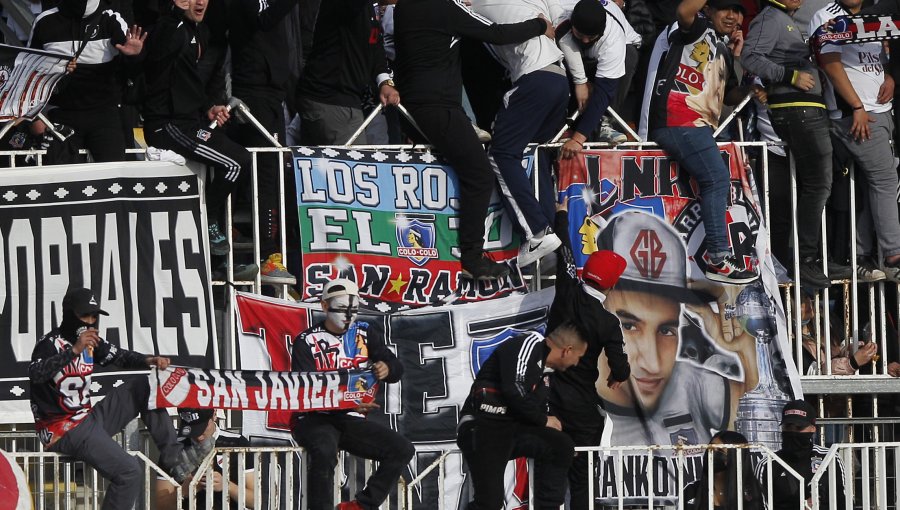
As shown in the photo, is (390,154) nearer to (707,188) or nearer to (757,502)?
(707,188)

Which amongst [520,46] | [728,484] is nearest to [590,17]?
[520,46]

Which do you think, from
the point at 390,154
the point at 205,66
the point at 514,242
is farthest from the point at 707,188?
the point at 205,66

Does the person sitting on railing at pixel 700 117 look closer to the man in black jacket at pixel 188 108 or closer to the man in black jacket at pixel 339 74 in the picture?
the man in black jacket at pixel 339 74

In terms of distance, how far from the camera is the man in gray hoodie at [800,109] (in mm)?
13227

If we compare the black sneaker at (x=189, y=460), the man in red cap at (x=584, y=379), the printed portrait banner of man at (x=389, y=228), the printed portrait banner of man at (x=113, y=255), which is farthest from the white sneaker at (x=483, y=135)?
the black sneaker at (x=189, y=460)

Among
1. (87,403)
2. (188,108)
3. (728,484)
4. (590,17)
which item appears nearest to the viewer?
(87,403)

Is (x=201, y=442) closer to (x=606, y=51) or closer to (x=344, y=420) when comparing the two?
(x=344, y=420)

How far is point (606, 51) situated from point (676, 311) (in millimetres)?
2193

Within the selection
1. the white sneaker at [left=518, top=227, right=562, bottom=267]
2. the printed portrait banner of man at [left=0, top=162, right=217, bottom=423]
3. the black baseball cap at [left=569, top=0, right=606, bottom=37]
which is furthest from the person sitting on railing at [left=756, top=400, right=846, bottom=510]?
the printed portrait banner of man at [left=0, top=162, right=217, bottom=423]

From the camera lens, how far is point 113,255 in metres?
12.4

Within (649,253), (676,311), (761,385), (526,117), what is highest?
(526,117)

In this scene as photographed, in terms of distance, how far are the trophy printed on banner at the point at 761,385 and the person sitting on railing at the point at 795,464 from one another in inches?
20.4

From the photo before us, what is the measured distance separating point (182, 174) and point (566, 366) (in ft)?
11.5

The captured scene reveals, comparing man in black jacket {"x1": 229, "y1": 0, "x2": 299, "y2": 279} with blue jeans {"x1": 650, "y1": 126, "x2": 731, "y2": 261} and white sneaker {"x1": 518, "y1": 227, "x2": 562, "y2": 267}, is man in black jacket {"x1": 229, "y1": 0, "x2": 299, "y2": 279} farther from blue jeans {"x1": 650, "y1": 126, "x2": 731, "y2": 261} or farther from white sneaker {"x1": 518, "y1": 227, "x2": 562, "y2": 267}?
blue jeans {"x1": 650, "y1": 126, "x2": 731, "y2": 261}
